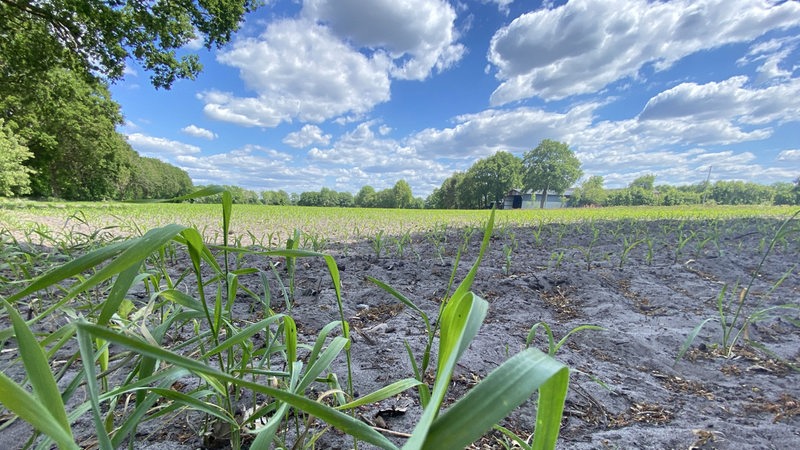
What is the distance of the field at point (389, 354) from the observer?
36 centimetres

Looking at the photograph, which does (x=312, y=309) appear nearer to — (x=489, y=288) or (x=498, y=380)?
(x=489, y=288)

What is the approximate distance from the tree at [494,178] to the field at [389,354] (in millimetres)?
48896

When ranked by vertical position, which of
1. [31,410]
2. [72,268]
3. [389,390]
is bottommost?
[389,390]

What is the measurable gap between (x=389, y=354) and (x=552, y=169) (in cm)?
5296

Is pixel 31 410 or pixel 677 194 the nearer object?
pixel 31 410

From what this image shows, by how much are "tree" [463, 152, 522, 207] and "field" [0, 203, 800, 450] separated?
1925 inches

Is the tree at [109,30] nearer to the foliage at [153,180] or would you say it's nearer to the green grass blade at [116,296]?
the green grass blade at [116,296]

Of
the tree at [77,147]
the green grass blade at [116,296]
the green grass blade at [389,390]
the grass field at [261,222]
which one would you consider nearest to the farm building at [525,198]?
the grass field at [261,222]

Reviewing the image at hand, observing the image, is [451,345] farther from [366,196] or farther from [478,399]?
[366,196]

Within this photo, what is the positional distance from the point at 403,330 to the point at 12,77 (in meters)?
13.4

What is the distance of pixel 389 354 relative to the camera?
1326 mm

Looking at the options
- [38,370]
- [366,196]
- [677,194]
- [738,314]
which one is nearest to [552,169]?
[677,194]

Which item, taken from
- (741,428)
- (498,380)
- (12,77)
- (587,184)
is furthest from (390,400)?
(587,184)

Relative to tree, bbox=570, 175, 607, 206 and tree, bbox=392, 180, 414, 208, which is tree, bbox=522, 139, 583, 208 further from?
tree, bbox=392, 180, 414, 208
